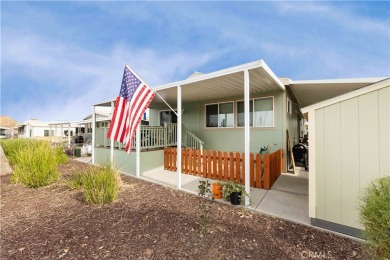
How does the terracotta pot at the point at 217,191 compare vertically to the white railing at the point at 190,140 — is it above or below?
below

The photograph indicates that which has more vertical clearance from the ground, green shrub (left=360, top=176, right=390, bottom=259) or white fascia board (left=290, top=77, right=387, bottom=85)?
white fascia board (left=290, top=77, right=387, bottom=85)

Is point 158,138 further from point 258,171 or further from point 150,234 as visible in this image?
point 150,234

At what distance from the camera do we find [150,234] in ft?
9.78

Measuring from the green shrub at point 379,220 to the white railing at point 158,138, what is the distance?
6583 millimetres

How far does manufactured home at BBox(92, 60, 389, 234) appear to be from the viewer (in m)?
5.61

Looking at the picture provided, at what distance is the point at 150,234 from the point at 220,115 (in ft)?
22.0

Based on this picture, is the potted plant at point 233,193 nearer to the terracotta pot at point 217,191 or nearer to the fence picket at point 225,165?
the terracotta pot at point 217,191

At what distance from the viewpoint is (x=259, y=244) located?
2.74 meters

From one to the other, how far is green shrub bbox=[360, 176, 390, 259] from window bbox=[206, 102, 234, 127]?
6571 mm

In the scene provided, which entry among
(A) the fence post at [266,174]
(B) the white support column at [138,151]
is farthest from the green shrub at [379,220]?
(B) the white support column at [138,151]

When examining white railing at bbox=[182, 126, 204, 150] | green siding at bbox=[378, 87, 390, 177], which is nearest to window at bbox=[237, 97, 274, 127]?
white railing at bbox=[182, 126, 204, 150]

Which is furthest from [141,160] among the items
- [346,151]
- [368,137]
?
[368,137]

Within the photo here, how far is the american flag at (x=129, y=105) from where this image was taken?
16.3 feet

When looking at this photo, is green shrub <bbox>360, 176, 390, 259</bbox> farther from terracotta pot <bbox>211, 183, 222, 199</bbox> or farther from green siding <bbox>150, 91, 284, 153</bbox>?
green siding <bbox>150, 91, 284, 153</bbox>
